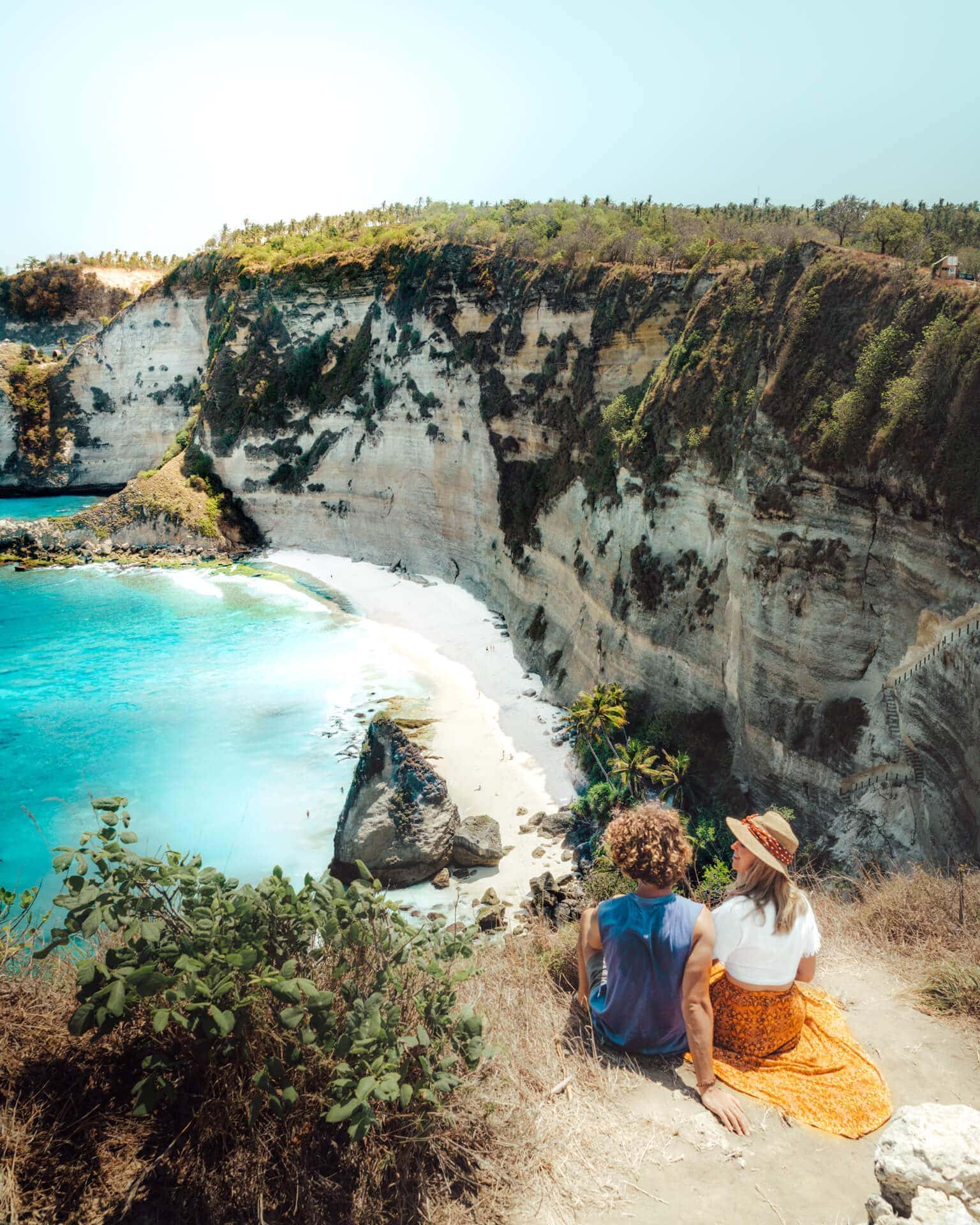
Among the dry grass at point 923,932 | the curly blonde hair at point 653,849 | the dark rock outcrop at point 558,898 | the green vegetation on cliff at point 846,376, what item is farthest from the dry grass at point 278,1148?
the green vegetation on cliff at point 846,376

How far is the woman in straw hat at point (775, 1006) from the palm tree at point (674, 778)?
16076 mm

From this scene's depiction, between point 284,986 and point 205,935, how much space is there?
2.54 feet

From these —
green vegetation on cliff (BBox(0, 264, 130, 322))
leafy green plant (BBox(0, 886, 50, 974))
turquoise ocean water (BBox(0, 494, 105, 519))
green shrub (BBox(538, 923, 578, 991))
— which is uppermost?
green vegetation on cliff (BBox(0, 264, 130, 322))

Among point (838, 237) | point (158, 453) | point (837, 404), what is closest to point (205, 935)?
point (837, 404)

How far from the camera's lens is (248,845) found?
2261cm

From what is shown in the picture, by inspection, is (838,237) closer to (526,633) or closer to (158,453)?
(526,633)

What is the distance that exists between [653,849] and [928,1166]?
205 cm

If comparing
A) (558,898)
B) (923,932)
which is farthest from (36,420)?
(923,932)

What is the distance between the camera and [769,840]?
533cm

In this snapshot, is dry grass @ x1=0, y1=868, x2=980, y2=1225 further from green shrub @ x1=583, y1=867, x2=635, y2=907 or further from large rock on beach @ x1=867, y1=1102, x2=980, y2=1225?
green shrub @ x1=583, y1=867, x2=635, y2=907

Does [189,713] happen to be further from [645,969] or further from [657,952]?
[657,952]

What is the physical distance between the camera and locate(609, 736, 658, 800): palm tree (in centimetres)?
2183

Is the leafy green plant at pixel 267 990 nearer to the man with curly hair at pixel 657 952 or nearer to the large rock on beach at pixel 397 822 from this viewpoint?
the man with curly hair at pixel 657 952

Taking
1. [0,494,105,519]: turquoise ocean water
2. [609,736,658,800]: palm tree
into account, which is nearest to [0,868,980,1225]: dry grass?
[609,736,658,800]: palm tree
